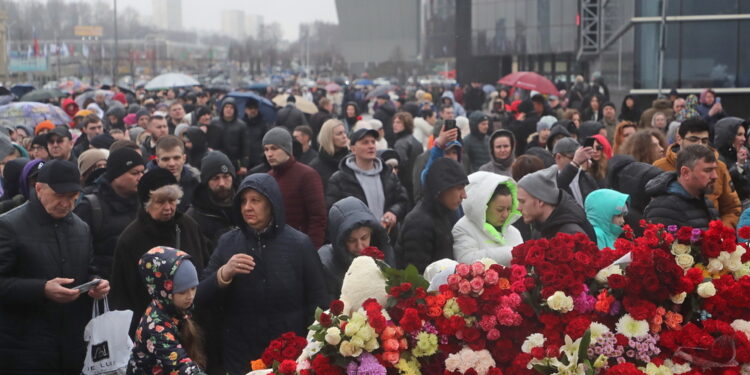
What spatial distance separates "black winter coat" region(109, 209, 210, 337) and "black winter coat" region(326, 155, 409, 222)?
94.1 inches

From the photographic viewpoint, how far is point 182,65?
15462 centimetres

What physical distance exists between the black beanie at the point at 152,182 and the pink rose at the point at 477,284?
297 centimetres

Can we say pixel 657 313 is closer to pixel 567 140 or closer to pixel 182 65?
pixel 567 140

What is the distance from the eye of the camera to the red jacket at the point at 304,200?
27.3 ft

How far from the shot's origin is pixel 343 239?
628 centimetres

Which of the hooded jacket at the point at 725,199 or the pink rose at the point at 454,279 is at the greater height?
the pink rose at the point at 454,279

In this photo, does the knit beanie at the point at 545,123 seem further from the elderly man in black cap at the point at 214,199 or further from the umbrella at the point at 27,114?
the umbrella at the point at 27,114

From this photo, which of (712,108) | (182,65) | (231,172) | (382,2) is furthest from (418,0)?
(231,172)

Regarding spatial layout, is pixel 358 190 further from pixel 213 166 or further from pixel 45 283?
pixel 45 283

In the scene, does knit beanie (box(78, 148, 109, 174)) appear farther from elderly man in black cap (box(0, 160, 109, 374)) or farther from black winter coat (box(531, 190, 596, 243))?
black winter coat (box(531, 190, 596, 243))

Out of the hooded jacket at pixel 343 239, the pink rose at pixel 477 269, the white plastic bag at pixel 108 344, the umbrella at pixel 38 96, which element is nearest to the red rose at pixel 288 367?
the pink rose at pixel 477 269

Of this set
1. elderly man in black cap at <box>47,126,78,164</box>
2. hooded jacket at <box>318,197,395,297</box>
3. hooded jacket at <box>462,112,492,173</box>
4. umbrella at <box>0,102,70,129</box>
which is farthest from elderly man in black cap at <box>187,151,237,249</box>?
umbrella at <box>0,102,70,129</box>

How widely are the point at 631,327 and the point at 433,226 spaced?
2.73m

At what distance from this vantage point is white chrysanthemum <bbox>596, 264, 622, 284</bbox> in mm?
4062
